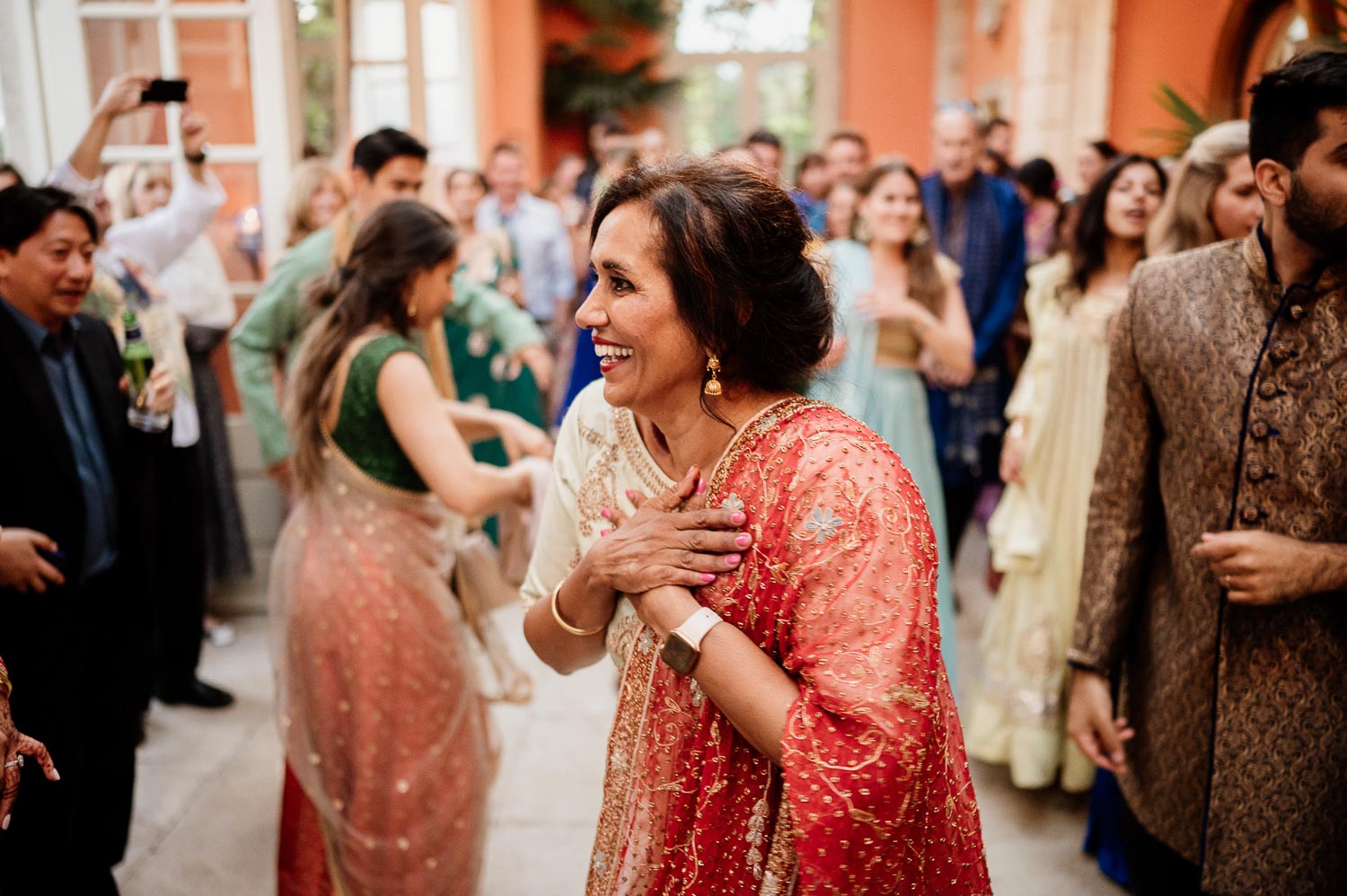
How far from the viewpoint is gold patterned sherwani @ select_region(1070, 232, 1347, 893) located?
1564 mm

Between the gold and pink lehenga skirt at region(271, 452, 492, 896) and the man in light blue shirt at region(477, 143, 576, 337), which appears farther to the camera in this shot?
the man in light blue shirt at region(477, 143, 576, 337)

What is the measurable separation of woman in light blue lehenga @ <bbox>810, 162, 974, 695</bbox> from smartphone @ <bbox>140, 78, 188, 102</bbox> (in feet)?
6.39

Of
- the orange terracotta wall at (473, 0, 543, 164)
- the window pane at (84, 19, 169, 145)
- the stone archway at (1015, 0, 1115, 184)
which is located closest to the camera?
the window pane at (84, 19, 169, 145)

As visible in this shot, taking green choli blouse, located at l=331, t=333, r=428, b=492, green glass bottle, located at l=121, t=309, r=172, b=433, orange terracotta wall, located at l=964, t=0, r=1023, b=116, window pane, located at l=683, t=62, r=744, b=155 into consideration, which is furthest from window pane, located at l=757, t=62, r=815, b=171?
green choli blouse, located at l=331, t=333, r=428, b=492

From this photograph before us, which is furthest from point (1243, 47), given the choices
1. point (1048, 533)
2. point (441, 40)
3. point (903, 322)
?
point (441, 40)

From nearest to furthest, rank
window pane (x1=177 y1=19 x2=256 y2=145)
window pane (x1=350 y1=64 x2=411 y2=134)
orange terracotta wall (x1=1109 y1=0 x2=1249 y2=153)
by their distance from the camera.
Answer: window pane (x1=177 y1=19 x2=256 y2=145)
orange terracotta wall (x1=1109 y1=0 x2=1249 y2=153)
window pane (x1=350 y1=64 x2=411 y2=134)

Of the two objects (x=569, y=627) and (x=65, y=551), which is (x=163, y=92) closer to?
(x=65, y=551)

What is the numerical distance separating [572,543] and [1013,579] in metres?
2.02

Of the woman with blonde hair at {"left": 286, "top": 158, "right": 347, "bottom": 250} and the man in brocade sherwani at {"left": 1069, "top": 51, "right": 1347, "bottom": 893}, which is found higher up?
the woman with blonde hair at {"left": 286, "top": 158, "right": 347, "bottom": 250}

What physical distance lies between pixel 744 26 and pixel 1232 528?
1225cm

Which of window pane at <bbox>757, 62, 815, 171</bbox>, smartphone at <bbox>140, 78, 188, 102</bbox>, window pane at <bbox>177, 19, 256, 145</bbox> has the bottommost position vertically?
smartphone at <bbox>140, 78, 188, 102</bbox>

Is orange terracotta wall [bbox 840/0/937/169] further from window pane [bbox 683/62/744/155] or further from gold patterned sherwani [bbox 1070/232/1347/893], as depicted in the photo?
gold patterned sherwani [bbox 1070/232/1347/893]

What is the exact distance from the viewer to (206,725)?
145 inches

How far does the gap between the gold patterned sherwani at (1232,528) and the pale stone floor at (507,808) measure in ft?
3.87
